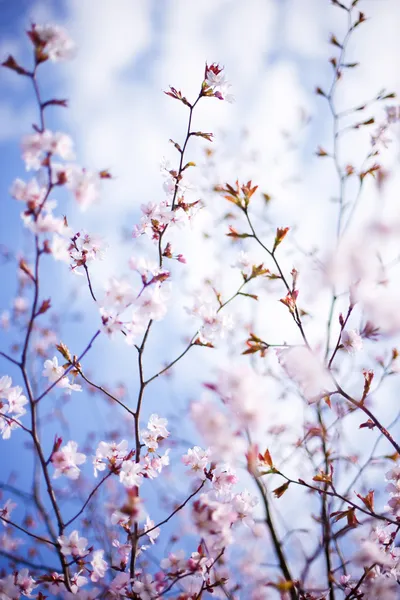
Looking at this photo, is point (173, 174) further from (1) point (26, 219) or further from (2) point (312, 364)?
(2) point (312, 364)

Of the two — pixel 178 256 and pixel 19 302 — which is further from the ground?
pixel 19 302

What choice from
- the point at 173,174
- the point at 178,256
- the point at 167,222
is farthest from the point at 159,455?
the point at 173,174

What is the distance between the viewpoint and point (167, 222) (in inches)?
78.0

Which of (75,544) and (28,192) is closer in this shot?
→ (28,192)

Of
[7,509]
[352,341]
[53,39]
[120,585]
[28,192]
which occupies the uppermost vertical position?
[53,39]

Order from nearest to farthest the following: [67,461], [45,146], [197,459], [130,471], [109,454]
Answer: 1. [45,146]
2. [67,461]
3. [130,471]
4. [109,454]
5. [197,459]

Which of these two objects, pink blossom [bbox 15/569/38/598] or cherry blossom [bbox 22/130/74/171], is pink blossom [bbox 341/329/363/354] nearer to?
cherry blossom [bbox 22/130/74/171]

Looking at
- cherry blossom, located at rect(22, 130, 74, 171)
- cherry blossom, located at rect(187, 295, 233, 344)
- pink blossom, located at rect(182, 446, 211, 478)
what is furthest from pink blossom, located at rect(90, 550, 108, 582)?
cherry blossom, located at rect(22, 130, 74, 171)

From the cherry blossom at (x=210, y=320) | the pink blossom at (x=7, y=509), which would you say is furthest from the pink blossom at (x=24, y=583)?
the cherry blossom at (x=210, y=320)

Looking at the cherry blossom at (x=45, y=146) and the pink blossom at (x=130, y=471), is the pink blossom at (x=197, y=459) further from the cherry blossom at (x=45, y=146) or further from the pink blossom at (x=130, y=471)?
the cherry blossom at (x=45, y=146)

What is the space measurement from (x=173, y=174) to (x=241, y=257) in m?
0.65

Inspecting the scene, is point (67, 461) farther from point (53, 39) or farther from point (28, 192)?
point (53, 39)

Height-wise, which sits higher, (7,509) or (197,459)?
(197,459)

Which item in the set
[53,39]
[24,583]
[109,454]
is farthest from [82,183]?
[24,583]
